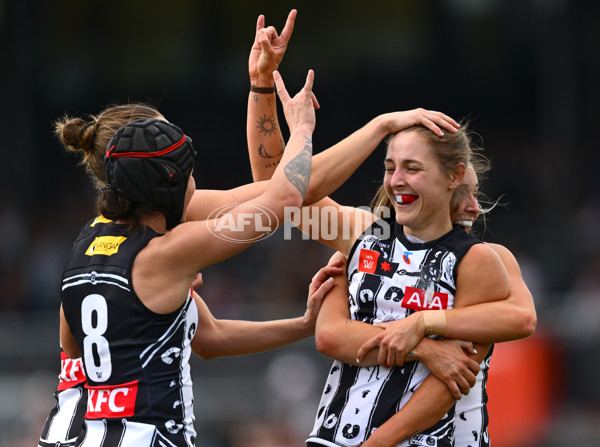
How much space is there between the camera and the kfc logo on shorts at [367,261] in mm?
3379

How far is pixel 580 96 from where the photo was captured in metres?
13.6

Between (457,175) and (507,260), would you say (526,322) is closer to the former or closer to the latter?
(507,260)

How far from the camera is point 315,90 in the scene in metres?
13.8

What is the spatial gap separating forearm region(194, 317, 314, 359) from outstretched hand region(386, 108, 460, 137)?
98 centimetres

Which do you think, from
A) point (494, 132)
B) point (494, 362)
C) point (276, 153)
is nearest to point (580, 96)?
point (494, 132)

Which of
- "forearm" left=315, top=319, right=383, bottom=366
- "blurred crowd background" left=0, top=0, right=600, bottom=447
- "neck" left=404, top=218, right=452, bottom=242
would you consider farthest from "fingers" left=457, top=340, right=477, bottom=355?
"blurred crowd background" left=0, top=0, right=600, bottom=447

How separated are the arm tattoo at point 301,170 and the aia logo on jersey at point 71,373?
42.8 inches

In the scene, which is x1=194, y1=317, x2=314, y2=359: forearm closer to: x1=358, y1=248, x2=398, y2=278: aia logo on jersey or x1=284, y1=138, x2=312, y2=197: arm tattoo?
x1=358, y1=248, x2=398, y2=278: aia logo on jersey

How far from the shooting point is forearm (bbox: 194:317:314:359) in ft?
12.7

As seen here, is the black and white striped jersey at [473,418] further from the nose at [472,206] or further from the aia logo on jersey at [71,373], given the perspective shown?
the aia logo on jersey at [71,373]

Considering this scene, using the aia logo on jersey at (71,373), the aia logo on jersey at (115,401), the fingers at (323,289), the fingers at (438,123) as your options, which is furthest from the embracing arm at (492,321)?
the aia logo on jersey at (71,373)

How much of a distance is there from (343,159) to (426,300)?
620mm

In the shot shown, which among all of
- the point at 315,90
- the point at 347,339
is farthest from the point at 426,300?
the point at 315,90

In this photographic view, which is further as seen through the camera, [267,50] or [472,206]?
[267,50]
